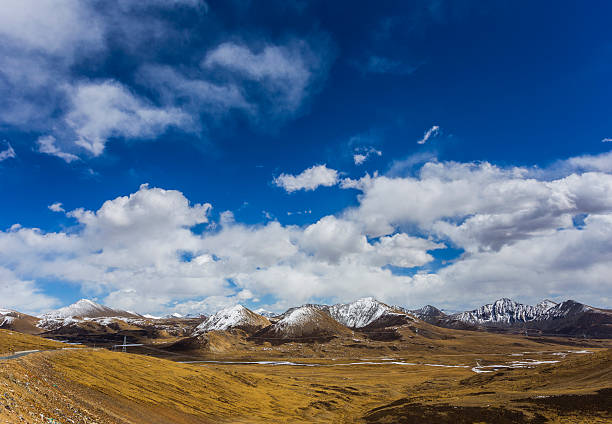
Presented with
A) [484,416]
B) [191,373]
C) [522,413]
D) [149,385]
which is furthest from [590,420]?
[191,373]

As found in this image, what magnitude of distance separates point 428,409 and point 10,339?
97186mm

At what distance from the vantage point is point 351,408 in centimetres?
7606

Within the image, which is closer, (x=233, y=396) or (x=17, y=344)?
(x=233, y=396)

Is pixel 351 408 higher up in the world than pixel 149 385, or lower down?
lower down

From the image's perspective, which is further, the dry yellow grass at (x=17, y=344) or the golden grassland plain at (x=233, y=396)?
the dry yellow grass at (x=17, y=344)

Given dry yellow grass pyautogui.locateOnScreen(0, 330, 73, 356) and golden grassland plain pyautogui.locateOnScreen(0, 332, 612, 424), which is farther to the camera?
dry yellow grass pyautogui.locateOnScreen(0, 330, 73, 356)

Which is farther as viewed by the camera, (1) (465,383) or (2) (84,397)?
(1) (465,383)

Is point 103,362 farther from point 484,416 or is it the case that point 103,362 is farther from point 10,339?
point 484,416

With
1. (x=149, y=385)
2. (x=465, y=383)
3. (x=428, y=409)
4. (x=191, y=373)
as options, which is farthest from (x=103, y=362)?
(x=465, y=383)

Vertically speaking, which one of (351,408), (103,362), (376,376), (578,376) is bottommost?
(376,376)

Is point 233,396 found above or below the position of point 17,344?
below

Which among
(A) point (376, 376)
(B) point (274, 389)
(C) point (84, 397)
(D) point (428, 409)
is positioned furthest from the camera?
(A) point (376, 376)

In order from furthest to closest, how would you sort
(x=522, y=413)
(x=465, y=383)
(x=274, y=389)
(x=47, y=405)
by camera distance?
1. (x=465, y=383)
2. (x=274, y=389)
3. (x=522, y=413)
4. (x=47, y=405)

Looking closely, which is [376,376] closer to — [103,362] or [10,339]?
[103,362]
